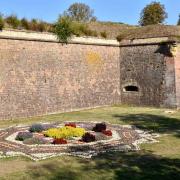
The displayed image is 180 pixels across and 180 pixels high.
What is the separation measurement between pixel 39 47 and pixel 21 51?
54.5 inches

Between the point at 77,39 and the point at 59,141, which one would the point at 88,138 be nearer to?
the point at 59,141

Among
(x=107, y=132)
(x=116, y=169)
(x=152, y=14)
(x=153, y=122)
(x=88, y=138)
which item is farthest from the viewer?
(x=152, y=14)

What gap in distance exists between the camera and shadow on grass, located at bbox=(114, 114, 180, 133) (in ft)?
57.9

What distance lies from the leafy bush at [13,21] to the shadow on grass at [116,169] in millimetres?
11905

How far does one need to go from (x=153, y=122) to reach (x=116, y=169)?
8458mm

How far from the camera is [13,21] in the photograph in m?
22.3

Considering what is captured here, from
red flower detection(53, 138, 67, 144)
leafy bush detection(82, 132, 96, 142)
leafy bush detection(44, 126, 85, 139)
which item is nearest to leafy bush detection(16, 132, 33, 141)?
leafy bush detection(44, 126, 85, 139)

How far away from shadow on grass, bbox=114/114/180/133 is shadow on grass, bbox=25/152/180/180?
4860 mm

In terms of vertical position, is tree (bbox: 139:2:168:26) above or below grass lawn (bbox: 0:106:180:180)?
above

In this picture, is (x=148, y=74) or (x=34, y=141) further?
(x=148, y=74)

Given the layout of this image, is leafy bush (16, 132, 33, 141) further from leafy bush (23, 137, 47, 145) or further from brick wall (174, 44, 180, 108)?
brick wall (174, 44, 180, 108)

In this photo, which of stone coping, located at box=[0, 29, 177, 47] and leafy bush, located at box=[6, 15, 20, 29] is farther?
leafy bush, located at box=[6, 15, 20, 29]

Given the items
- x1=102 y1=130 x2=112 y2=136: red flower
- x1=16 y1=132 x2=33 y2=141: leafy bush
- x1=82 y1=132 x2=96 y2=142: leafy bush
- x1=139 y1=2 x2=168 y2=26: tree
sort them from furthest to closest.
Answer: x1=139 y1=2 x2=168 y2=26: tree → x1=102 y1=130 x2=112 y2=136: red flower → x1=16 y1=132 x2=33 y2=141: leafy bush → x1=82 y1=132 x2=96 y2=142: leafy bush

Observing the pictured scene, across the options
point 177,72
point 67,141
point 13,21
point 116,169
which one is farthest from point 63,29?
point 116,169
